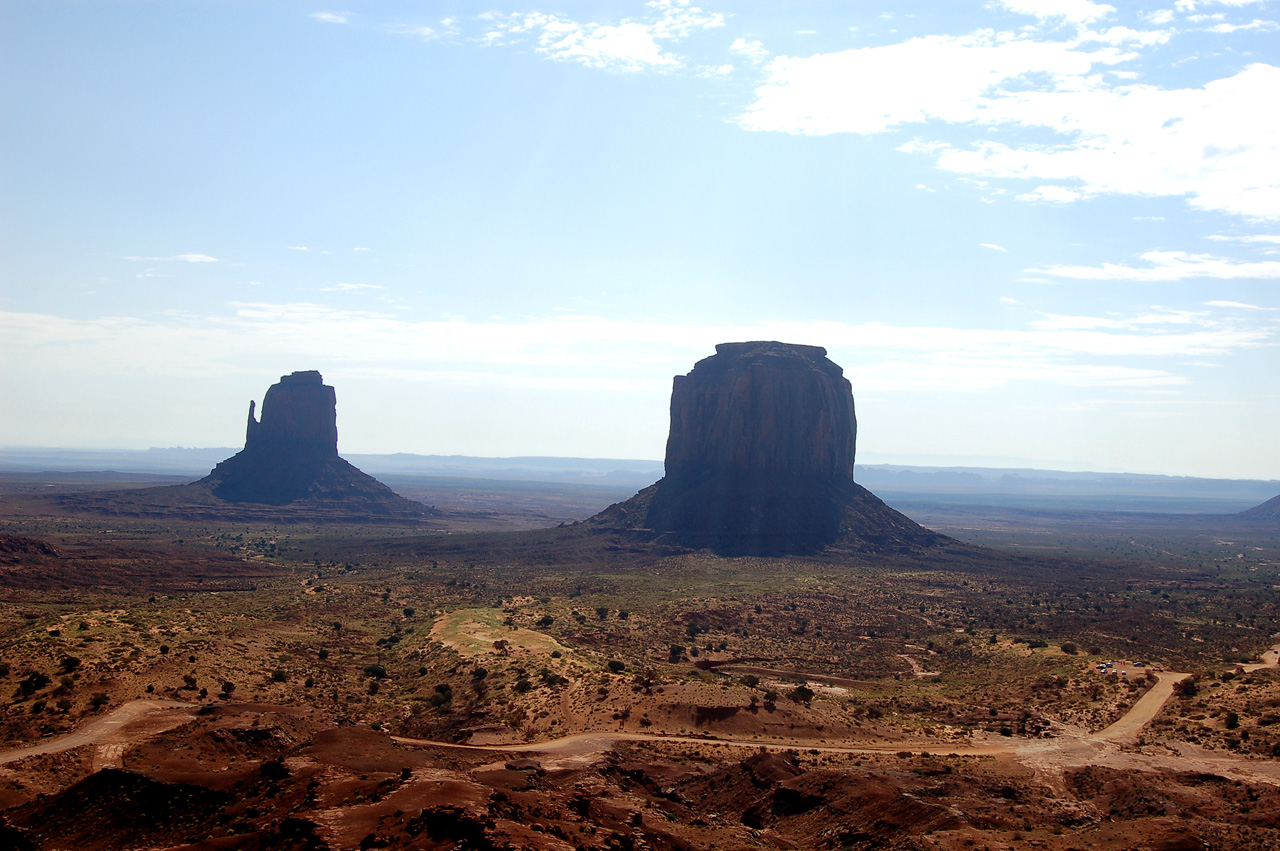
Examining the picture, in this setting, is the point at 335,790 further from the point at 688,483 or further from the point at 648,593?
the point at 688,483

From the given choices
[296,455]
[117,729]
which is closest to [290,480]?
[296,455]

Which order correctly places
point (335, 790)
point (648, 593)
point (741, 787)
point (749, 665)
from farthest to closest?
point (648, 593) < point (749, 665) < point (741, 787) < point (335, 790)

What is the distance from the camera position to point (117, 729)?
36.5m

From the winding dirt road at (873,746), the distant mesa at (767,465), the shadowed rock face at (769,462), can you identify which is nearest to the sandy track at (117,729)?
the winding dirt road at (873,746)

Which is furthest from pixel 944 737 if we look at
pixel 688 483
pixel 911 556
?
pixel 688 483

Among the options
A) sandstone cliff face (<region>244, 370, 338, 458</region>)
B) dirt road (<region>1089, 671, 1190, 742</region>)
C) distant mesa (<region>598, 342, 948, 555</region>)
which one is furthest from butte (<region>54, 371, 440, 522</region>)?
dirt road (<region>1089, 671, 1190, 742</region>)

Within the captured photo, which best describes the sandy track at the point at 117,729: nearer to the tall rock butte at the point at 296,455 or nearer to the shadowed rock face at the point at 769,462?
the shadowed rock face at the point at 769,462

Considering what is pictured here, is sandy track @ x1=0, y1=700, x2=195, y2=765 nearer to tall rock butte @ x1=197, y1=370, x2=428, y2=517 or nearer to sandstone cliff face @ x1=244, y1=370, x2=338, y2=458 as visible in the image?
tall rock butte @ x1=197, y1=370, x2=428, y2=517

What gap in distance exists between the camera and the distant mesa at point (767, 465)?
410 ft

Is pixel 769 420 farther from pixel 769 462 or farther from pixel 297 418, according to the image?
pixel 297 418

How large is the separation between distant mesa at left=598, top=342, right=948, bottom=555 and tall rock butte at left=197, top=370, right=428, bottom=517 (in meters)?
75.5

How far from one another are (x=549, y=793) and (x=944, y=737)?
23185 mm

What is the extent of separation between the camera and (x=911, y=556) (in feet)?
396

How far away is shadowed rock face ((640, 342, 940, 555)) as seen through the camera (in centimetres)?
12575
